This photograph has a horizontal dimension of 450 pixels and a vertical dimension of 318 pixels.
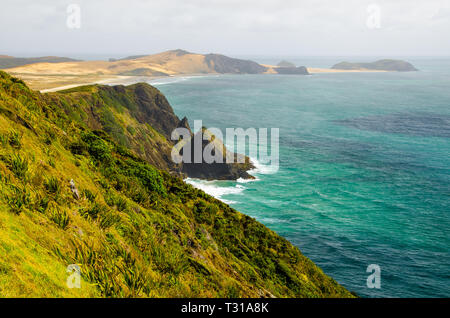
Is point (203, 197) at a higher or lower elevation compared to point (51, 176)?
lower

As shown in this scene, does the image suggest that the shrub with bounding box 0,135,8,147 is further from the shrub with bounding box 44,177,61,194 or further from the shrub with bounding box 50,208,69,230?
the shrub with bounding box 50,208,69,230

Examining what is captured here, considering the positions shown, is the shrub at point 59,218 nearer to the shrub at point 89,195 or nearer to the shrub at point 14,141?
the shrub at point 89,195

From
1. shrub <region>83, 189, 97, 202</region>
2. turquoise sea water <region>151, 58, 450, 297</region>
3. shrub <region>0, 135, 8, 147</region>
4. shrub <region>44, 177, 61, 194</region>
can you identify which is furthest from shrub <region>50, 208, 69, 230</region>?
turquoise sea water <region>151, 58, 450, 297</region>

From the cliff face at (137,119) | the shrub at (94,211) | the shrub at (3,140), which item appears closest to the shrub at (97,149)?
the shrub at (94,211)

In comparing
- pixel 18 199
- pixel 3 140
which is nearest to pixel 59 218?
pixel 18 199
